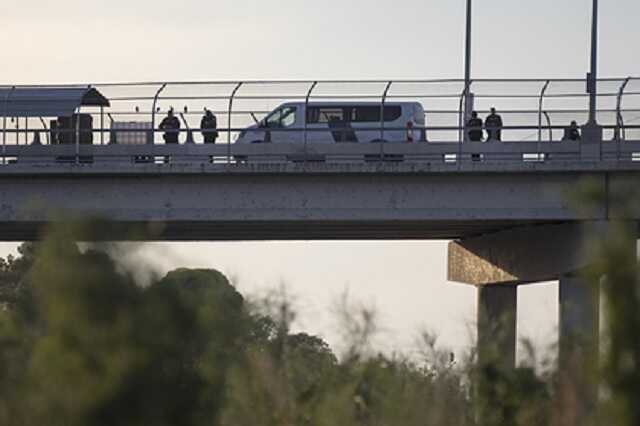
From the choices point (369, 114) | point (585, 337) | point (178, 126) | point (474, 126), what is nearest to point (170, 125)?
point (178, 126)

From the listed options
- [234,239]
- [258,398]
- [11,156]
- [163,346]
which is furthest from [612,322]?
[234,239]

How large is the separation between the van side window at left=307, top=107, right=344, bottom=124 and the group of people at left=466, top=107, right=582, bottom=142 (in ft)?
15.9

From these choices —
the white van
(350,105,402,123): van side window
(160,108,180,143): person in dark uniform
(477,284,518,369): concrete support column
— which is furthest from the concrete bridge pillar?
(160,108,180,143): person in dark uniform

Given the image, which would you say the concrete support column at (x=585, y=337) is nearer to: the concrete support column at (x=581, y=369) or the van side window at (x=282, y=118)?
the concrete support column at (x=581, y=369)

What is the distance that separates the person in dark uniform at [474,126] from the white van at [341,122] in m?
1.19

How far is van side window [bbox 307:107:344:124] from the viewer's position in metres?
49.1

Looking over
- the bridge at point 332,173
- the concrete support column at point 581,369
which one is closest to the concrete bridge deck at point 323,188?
the bridge at point 332,173

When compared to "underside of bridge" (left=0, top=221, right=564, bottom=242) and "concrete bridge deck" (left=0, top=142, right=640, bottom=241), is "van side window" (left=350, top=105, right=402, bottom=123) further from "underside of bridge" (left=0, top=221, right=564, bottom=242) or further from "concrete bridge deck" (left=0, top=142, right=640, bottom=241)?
"concrete bridge deck" (left=0, top=142, right=640, bottom=241)

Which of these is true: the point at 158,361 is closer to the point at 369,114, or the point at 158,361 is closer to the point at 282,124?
the point at 282,124

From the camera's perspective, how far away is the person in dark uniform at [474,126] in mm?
44562


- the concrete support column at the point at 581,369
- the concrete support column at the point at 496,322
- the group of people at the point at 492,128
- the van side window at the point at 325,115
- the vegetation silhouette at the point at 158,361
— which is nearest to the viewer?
the vegetation silhouette at the point at 158,361

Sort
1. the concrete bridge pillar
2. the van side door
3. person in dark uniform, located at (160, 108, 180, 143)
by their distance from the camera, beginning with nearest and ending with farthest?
the concrete bridge pillar
person in dark uniform, located at (160, 108, 180, 143)
the van side door

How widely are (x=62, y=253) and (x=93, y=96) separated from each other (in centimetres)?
3056

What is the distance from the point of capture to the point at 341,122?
4975cm
